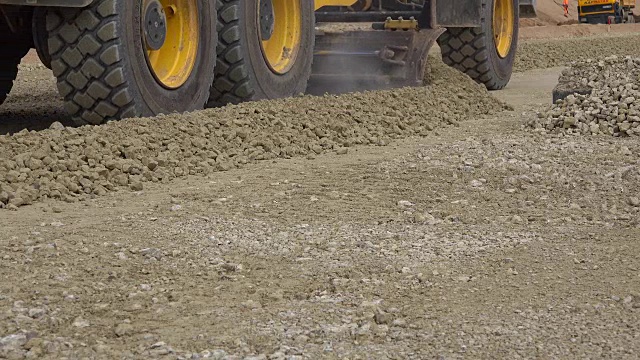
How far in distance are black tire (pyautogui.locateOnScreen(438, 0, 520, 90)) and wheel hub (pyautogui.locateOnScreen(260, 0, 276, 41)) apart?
353cm

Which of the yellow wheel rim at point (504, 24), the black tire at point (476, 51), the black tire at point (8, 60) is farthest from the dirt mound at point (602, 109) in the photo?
the black tire at point (8, 60)

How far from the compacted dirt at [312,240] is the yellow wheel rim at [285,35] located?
3.21 ft

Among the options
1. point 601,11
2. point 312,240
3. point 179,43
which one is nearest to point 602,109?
point 179,43

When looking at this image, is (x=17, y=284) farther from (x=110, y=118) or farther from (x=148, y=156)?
(x=110, y=118)

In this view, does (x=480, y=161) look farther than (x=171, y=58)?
No

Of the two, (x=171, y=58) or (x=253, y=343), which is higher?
(x=171, y=58)

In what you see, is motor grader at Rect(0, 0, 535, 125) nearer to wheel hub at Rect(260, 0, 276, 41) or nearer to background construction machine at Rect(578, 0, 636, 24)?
wheel hub at Rect(260, 0, 276, 41)

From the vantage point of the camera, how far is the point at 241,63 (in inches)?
299

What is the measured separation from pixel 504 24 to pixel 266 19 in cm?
514

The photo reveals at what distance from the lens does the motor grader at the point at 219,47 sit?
627 cm

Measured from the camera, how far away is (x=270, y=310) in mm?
3543

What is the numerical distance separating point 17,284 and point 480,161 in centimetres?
323

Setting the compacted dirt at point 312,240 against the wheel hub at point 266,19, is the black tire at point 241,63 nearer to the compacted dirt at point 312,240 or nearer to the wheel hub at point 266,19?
the wheel hub at point 266,19

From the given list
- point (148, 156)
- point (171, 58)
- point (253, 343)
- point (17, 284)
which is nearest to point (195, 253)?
point (17, 284)
